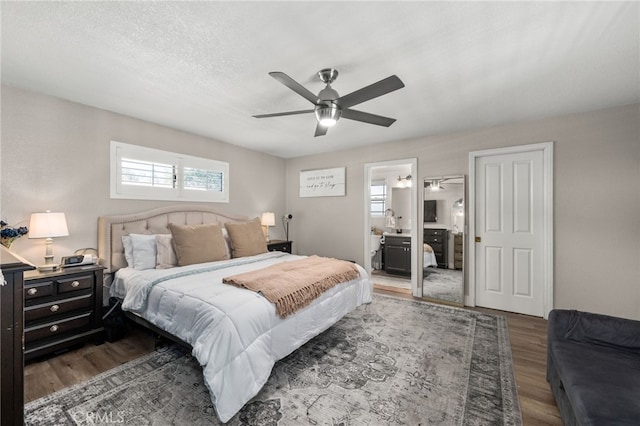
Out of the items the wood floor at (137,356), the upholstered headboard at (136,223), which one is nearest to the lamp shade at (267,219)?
the upholstered headboard at (136,223)

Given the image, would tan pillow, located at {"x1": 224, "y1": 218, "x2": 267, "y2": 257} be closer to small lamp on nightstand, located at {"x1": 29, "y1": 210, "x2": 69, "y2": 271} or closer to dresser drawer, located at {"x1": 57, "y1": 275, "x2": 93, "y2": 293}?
dresser drawer, located at {"x1": 57, "y1": 275, "x2": 93, "y2": 293}

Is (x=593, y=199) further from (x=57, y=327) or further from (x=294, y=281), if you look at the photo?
(x=57, y=327)

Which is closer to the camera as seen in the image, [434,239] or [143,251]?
[143,251]

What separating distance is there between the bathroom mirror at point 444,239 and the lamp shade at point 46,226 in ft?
14.3

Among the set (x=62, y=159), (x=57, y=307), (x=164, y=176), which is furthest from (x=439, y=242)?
(x=62, y=159)

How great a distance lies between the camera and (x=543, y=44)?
6.05 feet

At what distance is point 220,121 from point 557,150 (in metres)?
4.19

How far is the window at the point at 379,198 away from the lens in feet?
18.9

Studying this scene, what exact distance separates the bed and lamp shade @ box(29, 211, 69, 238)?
48 centimetres

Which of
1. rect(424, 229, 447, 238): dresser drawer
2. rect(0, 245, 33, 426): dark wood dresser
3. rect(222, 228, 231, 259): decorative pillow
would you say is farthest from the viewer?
rect(424, 229, 447, 238): dresser drawer

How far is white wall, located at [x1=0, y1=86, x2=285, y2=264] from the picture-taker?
2482 mm

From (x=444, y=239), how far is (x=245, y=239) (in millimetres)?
2936

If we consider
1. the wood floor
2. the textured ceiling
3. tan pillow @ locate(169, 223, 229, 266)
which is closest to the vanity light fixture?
the textured ceiling

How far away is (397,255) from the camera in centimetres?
512
